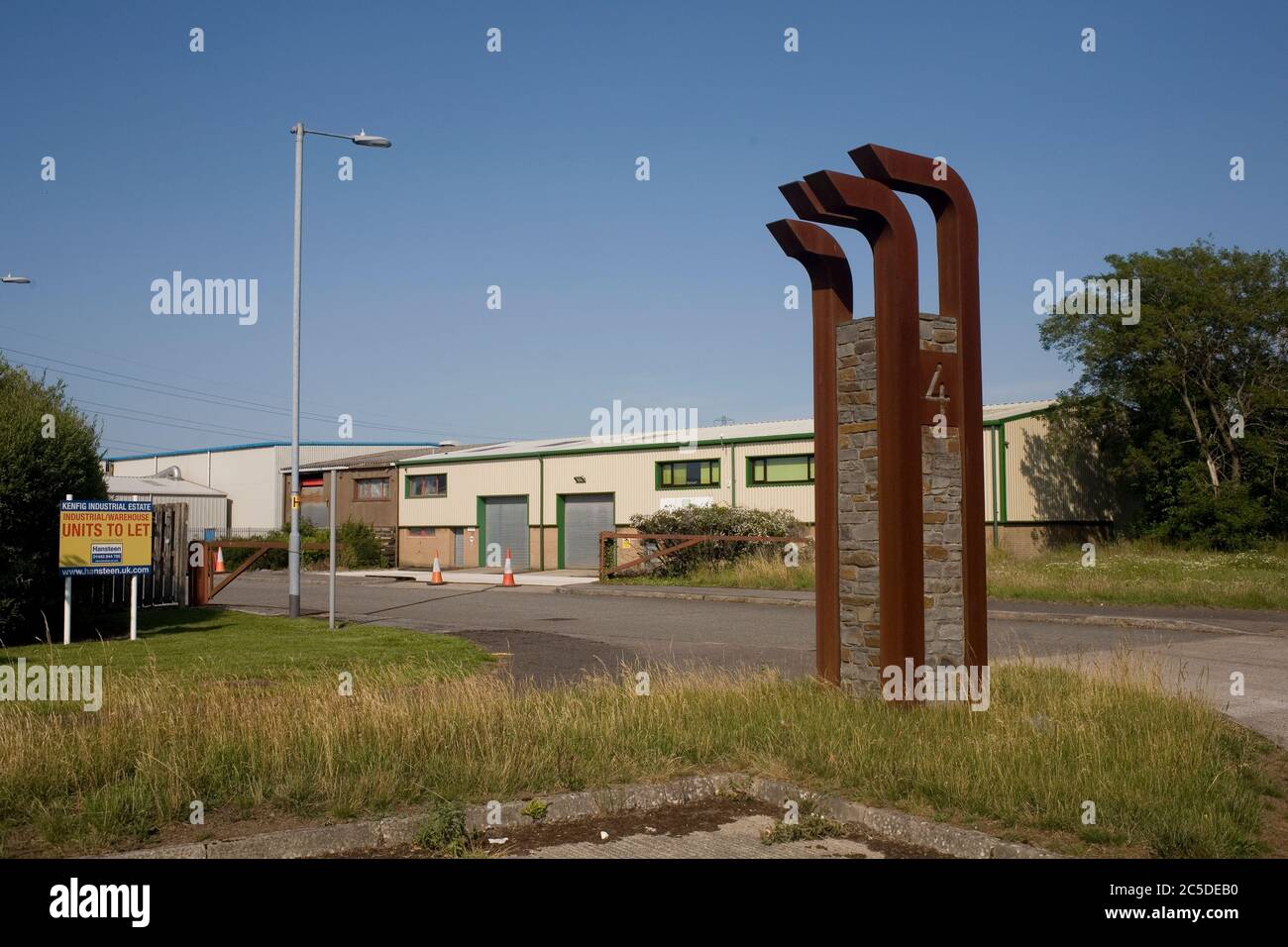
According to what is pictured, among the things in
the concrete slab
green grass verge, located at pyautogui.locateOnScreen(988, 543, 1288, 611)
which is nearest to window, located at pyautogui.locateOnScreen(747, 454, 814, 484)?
green grass verge, located at pyautogui.locateOnScreen(988, 543, 1288, 611)

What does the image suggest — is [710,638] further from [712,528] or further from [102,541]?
[712,528]

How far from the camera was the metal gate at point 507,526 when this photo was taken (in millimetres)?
41188

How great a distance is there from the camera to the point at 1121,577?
23.5 m

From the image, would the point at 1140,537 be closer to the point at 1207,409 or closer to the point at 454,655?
the point at 1207,409

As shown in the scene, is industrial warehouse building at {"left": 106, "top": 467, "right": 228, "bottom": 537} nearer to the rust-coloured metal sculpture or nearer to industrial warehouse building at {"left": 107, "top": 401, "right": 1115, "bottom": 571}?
industrial warehouse building at {"left": 107, "top": 401, "right": 1115, "bottom": 571}

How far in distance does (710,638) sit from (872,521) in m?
7.85

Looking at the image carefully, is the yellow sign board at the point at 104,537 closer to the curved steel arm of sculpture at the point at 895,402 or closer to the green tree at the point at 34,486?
the green tree at the point at 34,486

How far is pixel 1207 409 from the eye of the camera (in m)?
32.4

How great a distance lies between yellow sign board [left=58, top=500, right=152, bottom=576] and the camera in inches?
602

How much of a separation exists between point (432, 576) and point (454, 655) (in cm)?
1832

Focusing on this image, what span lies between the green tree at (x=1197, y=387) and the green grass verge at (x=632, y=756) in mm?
25269

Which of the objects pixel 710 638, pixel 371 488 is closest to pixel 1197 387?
pixel 710 638

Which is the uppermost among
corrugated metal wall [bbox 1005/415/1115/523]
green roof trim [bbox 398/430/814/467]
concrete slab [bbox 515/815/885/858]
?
green roof trim [bbox 398/430/814/467]
